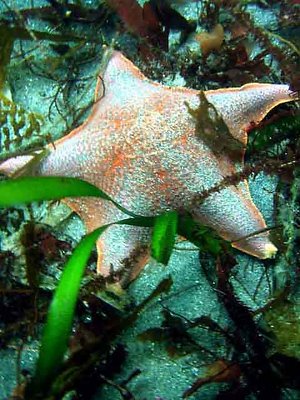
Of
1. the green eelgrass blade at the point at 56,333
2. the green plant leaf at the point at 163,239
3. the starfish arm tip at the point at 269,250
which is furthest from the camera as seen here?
the starfish arm tip at the point at 269,250

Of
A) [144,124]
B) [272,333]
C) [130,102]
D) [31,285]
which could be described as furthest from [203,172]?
[31,285]

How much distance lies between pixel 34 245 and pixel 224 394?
1.52 meters

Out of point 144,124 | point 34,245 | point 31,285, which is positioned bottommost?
point 31,285

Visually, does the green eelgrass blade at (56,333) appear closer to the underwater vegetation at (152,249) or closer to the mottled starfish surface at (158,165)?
the underwater vegetation at (152,249)

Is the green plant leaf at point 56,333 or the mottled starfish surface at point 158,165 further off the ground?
the mottled starfish surface at point 158,165

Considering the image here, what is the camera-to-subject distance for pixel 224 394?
9.52 ft

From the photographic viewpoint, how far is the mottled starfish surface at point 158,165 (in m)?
3.18

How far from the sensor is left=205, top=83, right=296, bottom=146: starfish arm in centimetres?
332

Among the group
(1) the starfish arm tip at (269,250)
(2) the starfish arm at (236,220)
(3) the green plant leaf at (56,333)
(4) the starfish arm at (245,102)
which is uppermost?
(4) the starfish arm at (245,102)

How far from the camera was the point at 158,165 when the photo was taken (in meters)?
3.17

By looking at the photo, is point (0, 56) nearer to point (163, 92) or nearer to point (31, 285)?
point (163, 92)

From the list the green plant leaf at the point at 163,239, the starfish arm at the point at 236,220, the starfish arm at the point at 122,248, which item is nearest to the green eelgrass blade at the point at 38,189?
the green plant leaf at the point at 163,239

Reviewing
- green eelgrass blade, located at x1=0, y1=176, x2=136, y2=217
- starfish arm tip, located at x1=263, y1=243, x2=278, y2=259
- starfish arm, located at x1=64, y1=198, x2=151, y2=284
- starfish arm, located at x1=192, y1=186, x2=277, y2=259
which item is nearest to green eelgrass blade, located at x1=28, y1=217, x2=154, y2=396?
green eelgrass blade, located at x1=0, y1=176, x2=136, y2=217

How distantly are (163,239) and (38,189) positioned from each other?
0.75 metres
